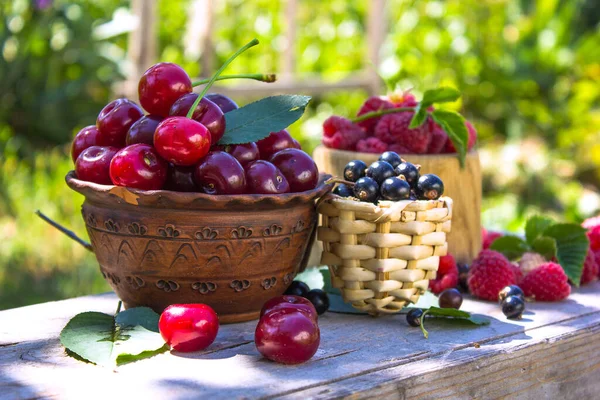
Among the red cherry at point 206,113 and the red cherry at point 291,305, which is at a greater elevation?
the red cherry at point 206,113

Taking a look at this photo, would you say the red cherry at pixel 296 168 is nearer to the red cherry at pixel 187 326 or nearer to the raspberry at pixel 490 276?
the red cherry at pixel 187 326

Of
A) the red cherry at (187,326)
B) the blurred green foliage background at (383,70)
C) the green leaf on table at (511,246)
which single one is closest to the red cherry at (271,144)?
the red cherry at (187,326)

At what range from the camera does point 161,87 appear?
1305 mm

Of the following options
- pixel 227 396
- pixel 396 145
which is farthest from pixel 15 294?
pixel 227 396

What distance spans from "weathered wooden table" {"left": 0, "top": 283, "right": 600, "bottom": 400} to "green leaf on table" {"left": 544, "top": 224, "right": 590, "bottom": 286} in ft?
0.39

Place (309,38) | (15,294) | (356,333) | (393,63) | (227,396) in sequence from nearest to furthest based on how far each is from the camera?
(227,396)
(356,333)
(15,294)
(393,63)
(309,38)

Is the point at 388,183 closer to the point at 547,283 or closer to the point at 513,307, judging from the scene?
the point at 513,307

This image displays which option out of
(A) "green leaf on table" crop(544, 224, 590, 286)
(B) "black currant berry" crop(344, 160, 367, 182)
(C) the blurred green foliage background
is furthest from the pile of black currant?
(C) the blurred green foliage background

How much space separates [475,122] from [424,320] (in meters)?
4.09

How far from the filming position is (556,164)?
4.79 m

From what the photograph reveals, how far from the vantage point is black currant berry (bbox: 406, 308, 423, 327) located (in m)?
1.37

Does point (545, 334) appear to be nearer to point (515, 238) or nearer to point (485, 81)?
point (515, 238)

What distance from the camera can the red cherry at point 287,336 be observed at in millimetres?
1129

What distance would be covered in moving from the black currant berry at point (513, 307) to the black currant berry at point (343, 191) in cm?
36
